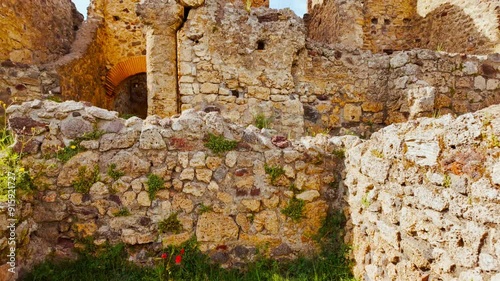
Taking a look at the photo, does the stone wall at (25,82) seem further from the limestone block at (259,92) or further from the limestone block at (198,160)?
the limestone block at (198,160)

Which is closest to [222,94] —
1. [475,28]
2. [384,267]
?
[384,267]

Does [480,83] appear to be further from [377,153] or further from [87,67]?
[87,67]

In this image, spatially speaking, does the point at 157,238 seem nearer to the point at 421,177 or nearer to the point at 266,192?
the point at 266,192

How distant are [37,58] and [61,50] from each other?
104 centimetres

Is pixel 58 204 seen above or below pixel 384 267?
above

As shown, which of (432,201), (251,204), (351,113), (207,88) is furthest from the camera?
(351,113)

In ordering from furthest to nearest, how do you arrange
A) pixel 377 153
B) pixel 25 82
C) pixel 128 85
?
pixel 128 85 → pixel 25 82 → pixel 377 153

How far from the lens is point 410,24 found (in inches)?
349

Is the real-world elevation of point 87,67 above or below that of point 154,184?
above

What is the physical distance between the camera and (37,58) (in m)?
6.81

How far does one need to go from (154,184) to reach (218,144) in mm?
757

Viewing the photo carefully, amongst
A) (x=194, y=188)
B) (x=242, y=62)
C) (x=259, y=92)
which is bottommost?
(x=194, y=188)

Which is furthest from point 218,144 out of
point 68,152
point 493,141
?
point 493,141

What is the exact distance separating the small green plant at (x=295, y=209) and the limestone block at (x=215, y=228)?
0.57m
